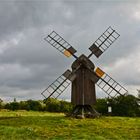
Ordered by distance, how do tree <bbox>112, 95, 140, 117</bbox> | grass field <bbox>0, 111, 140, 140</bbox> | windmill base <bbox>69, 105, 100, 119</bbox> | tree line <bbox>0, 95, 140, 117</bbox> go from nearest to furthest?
grass field <bbox>0, 111, 140, 140</bbox> → windmill base <bbox>69, 105, 100, 119</bbox> → tree line <bbox>0, 95, 140, 117</bbox> → tree <bbox>112, 95, 140, 117</bbox>

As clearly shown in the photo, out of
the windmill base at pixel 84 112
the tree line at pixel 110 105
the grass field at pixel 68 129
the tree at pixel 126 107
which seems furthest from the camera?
the tree at pixel 126 107

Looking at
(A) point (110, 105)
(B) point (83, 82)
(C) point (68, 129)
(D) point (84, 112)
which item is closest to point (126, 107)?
(A) point (110, 105)

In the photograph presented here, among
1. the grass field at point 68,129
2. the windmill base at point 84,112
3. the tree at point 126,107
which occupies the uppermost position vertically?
the tree at point 126,107

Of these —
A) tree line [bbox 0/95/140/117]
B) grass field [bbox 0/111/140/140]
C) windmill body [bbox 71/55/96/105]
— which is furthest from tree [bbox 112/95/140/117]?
grass field [bbox 0/111/140/140]

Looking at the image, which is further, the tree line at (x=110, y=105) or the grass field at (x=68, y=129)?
the tree line at (x=110, y=105)

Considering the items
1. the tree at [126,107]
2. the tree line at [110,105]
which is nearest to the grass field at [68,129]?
the tree line at [110,105]

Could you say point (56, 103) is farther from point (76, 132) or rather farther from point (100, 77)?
point (76, 132)

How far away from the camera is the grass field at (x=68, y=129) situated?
31.5m

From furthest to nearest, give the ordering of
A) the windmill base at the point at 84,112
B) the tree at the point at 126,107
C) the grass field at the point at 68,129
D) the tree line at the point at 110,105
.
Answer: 1. the tree at the point at 126,107
2. the tree line at the point at 110,105
3. the windmill base at the point at 84,112
4. the grass field at the point at 68,129

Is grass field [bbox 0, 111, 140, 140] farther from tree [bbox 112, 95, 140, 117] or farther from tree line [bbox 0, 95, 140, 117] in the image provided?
tree [bbox 112, 95, 140, 117]

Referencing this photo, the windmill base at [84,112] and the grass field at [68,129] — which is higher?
the windmill base at [84,112]

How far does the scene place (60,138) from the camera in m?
30.8

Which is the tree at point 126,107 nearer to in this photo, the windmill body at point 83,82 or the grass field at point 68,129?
the windmill body at point 83,82

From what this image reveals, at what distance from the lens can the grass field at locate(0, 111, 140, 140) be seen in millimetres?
31453
